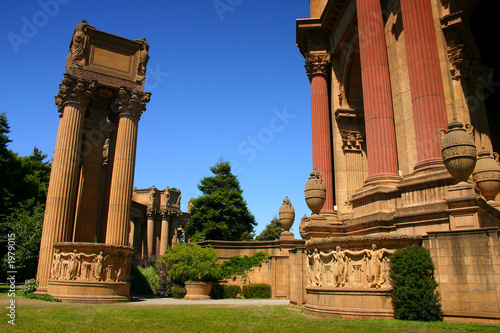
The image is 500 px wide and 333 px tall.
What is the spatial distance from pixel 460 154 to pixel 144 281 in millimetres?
23459

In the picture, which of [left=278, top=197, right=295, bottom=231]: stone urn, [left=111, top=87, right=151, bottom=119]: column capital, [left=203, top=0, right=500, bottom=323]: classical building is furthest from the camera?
[left=111, top=87, right=151, bottom=119]: column capital

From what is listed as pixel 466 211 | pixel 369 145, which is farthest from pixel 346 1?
pixel 466 211

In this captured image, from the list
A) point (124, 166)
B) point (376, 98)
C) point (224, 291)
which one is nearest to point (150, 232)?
point (124, 166)

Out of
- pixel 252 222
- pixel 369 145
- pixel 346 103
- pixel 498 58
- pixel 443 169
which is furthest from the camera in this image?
pixel 252 222

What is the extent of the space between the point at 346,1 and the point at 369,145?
475 inches

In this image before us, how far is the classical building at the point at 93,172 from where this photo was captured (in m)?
18.7

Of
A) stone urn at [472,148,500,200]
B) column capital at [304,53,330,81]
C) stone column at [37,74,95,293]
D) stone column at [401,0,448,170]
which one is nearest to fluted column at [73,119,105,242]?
stone column at [37,74,95,293]

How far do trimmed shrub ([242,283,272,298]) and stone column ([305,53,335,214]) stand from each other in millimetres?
6548

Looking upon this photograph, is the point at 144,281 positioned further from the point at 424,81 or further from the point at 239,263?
the point at 424,81

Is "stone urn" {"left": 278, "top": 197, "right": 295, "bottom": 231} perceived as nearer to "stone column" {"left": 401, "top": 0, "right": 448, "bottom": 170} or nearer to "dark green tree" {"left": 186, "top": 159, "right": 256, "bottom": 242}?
"stone column" {"left": 401, "top": 0, "right": 448, "bottom": 170}

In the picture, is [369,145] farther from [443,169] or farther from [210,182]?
[210,182]

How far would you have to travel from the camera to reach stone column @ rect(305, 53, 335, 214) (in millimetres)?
24469

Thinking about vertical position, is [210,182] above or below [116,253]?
above

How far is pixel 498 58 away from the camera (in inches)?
1107
